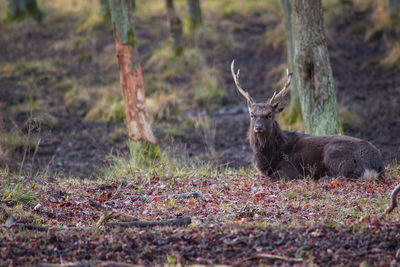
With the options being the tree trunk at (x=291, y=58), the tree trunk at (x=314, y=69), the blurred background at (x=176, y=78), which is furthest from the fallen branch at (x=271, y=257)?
the tree trunk at (x=291, y=58)

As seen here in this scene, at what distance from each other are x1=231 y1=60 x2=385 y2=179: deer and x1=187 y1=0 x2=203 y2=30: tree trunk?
38.7 feet

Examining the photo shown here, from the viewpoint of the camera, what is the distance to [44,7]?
25.2 meters

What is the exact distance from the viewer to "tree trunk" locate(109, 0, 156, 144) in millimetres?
9453

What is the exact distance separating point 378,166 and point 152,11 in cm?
1874

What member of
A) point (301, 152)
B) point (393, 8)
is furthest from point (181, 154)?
point (393, 8)

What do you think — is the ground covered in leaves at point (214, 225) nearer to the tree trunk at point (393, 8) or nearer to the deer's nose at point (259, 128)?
the deer's nose at point (259, 128)

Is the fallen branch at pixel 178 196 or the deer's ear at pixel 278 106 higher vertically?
the deer's ear at pixel 278 106

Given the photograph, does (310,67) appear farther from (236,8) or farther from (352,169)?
(236,8)

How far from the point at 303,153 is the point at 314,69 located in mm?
1849

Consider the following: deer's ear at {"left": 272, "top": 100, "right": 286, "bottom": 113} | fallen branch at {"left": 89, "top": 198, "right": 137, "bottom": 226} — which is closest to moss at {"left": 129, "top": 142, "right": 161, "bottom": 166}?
deer's ear at {"left": 272, "top": 100, "right": 286, "bottom": 113}

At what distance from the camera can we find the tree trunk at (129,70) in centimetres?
945

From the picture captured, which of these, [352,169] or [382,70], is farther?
[382,70]

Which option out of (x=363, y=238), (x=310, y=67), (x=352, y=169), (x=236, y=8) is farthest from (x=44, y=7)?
(x=363, y=238)

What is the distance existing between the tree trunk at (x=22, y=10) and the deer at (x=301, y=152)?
1783 centimetres
